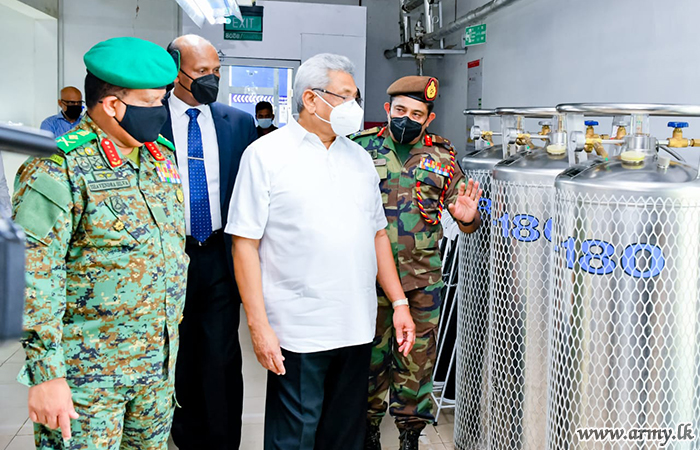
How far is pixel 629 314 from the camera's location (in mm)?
1840

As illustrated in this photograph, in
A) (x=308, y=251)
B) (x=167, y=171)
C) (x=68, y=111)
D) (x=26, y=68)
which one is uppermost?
(x=26, y=68)

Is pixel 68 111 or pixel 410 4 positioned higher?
pixel 410 4

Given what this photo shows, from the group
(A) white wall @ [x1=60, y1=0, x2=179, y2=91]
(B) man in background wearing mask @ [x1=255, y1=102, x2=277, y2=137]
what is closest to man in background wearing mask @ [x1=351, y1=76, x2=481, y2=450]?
(B) man in background wearing mask @ [x1=255, y1=102, x2=277, y2=137]

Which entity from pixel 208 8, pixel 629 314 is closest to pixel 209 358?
pixel 629 314

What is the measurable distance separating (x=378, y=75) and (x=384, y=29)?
0.62 m

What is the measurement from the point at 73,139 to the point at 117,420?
0.72 m

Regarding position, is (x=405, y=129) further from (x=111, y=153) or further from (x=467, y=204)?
(x=111, y=153)

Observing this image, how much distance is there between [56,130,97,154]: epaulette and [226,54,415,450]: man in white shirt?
0.50 meters

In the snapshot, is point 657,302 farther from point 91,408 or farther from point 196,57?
point 196,57

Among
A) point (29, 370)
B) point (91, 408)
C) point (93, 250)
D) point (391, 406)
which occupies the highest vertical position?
point (93, 250)

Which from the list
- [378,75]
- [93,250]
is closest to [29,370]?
[93,250]

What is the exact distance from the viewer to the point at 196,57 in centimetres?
241

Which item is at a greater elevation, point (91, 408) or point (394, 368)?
point (91, 408)

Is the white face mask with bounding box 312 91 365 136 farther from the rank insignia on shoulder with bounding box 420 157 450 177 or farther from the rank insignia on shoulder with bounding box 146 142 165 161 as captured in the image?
the rank insignia on shoulder with bounding box 420 157 450 177
